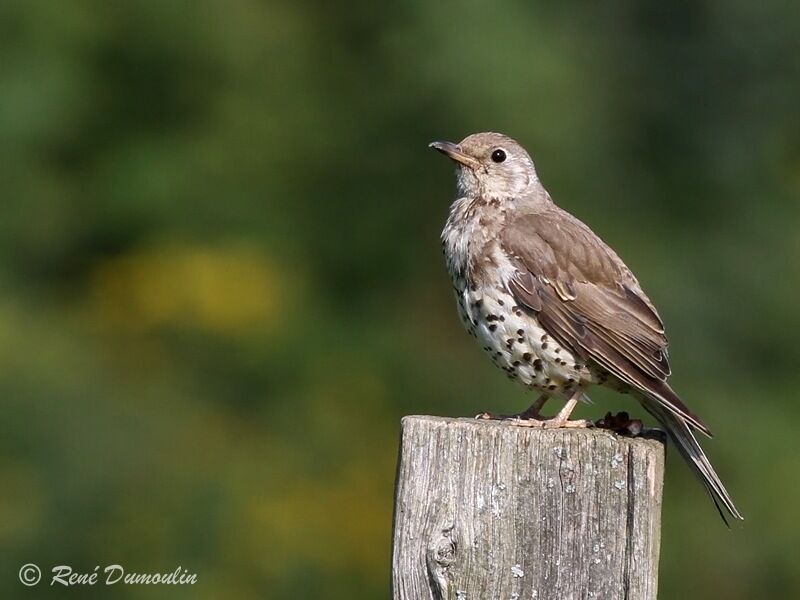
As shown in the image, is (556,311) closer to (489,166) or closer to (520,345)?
(520,345)

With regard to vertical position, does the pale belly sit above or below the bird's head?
below

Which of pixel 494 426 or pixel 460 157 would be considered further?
pixel 460 157

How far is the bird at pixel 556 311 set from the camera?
534cm

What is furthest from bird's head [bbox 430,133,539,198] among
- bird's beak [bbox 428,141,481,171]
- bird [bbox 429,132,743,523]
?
bird [bbox 429,132,743,523]

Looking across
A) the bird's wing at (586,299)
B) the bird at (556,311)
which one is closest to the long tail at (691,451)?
the bird at (556,311)

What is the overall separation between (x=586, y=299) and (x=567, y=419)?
53 cm

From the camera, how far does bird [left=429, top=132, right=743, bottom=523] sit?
5.34 metres

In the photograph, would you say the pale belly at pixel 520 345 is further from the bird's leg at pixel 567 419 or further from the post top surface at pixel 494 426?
the post top surface at pixel 494 426

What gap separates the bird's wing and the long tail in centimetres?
11

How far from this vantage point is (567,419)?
17.2ft

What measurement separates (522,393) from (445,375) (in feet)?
4.03

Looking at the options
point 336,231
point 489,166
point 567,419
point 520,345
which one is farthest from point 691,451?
point 336,231

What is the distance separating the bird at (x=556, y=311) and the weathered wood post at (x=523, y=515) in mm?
1265

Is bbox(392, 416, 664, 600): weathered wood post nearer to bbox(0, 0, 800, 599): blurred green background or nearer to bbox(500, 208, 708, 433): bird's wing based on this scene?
bbox(500, 208, 708, 433): bird's wing
